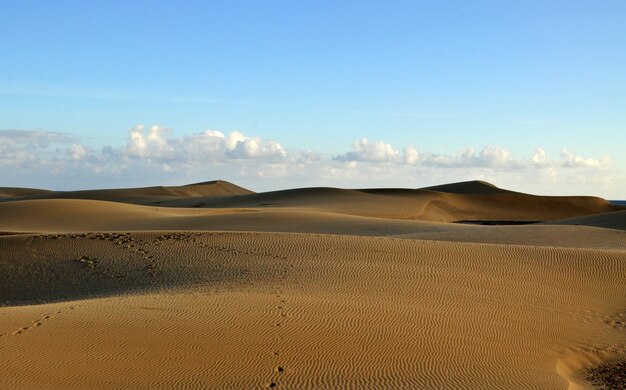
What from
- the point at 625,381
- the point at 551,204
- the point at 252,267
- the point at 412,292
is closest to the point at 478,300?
the point at 412,292

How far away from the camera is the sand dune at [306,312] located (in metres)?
8.28

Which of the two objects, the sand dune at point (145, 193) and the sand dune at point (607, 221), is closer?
the sand dune at point (607, 221)

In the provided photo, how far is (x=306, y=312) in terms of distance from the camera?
35.3ft

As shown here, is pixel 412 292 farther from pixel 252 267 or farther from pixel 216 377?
pixel 216 377

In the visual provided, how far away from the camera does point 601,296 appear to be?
15125mm

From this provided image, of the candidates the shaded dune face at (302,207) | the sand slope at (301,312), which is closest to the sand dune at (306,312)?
the sand slope at (301,312)

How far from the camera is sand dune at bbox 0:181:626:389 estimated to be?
27.2 feet

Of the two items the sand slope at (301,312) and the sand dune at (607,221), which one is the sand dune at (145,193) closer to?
the sand dune at (607,221)

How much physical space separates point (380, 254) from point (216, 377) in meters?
9.86

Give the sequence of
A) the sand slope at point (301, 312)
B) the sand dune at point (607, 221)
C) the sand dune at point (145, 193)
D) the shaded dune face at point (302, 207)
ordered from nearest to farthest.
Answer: the sand slope at point (301, 312), the sand dune at point (607, 221), the shaded dune face at point (302, 207), the sand dune at point (145, 193)

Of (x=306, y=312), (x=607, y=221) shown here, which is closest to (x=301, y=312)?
(x=306, y=312)

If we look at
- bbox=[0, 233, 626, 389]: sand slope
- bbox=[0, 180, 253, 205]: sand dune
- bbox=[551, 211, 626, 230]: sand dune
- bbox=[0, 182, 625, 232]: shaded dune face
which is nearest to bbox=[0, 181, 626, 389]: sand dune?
bbox=[0, 233, 626, 389]: sand slope

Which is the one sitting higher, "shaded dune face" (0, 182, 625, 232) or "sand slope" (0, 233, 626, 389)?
"shaded dune face" (0, 182, 625, 232)

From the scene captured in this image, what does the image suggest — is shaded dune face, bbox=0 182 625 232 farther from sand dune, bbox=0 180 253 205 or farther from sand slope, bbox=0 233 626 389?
sand slope, bbox=0 233 626 389
